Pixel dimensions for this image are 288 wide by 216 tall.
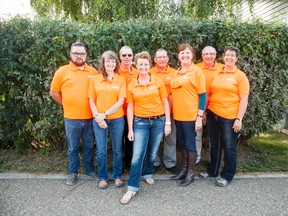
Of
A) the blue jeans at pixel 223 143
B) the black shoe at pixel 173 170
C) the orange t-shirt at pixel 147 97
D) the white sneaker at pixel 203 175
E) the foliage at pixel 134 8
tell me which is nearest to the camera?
the orange t-shirt at pixel 147 97

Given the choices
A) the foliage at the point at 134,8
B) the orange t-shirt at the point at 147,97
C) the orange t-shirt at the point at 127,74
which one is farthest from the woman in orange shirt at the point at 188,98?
the foliage at the point at 134,8

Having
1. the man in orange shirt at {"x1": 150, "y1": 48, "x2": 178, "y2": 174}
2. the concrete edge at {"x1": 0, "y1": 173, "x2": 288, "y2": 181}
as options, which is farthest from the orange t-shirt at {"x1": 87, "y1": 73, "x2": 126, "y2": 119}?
the concrete edge at {"x1": 0, "y1": 173, "x2": 288, "y2": 181}

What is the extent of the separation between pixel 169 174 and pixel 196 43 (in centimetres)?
234

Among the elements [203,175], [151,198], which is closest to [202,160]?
[203,175]

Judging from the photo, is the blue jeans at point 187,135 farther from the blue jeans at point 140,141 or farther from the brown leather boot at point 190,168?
the blue jeans at point 140,141

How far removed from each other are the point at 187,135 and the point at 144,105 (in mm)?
790

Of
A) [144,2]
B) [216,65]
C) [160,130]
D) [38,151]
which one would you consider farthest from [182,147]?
[144,2]

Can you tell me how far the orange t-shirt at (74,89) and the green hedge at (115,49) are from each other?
0.83 meters

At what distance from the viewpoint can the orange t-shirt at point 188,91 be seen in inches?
150

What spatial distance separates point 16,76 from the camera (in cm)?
493

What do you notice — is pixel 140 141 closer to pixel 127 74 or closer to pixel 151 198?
pixel 151 198

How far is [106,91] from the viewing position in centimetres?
377

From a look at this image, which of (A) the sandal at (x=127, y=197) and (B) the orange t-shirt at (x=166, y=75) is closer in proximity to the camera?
(A) the sandal at (x=127, y=197)

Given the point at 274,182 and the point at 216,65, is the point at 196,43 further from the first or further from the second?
the point at 274,182
